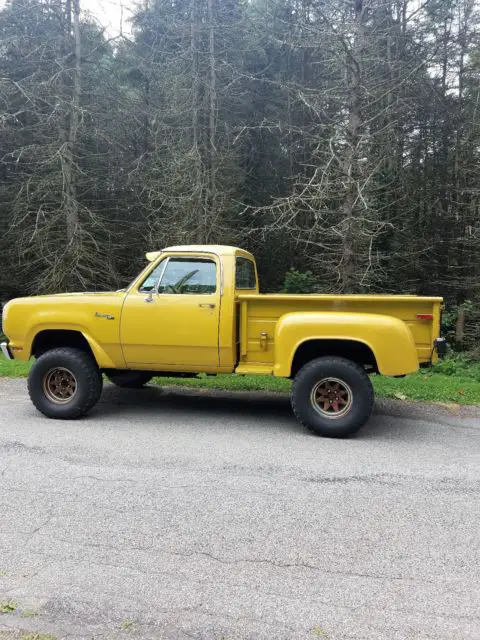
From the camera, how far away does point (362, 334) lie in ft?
17.3

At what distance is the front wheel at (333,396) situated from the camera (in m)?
5.30

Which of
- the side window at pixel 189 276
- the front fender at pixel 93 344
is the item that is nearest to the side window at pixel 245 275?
the side window at pixel 189 276

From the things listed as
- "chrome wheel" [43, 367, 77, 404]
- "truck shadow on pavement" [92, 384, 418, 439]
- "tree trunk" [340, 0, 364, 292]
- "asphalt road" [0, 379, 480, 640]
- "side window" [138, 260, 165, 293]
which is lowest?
"truck shadow on pavement" [92, 384, 418, 439]

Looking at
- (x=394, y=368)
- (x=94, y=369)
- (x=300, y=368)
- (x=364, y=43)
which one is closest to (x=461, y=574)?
(x=394, y=368)

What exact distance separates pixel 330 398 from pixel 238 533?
8.18 ft

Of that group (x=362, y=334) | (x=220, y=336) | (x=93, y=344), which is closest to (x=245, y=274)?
(x=220, y=336)

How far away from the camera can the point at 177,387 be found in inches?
312

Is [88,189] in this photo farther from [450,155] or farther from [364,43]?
[450,155]

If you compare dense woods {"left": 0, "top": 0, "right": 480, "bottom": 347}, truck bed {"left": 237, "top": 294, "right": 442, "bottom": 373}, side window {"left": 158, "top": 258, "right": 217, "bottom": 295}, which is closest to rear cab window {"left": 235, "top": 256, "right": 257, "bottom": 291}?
side window {"left": 158, "top": 258, "right": 217, "bottom": 295}

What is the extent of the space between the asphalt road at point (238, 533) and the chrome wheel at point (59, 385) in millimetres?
578

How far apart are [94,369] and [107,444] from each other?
1312 millimetres

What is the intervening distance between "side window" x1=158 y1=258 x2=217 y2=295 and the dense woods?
6.67 meters

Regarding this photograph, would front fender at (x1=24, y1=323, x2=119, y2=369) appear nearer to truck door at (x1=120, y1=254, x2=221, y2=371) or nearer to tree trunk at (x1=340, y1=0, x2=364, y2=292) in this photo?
truck door at (x1=120, y1=254, x2=221, y2=371)

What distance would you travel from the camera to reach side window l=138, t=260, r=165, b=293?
239 inches
